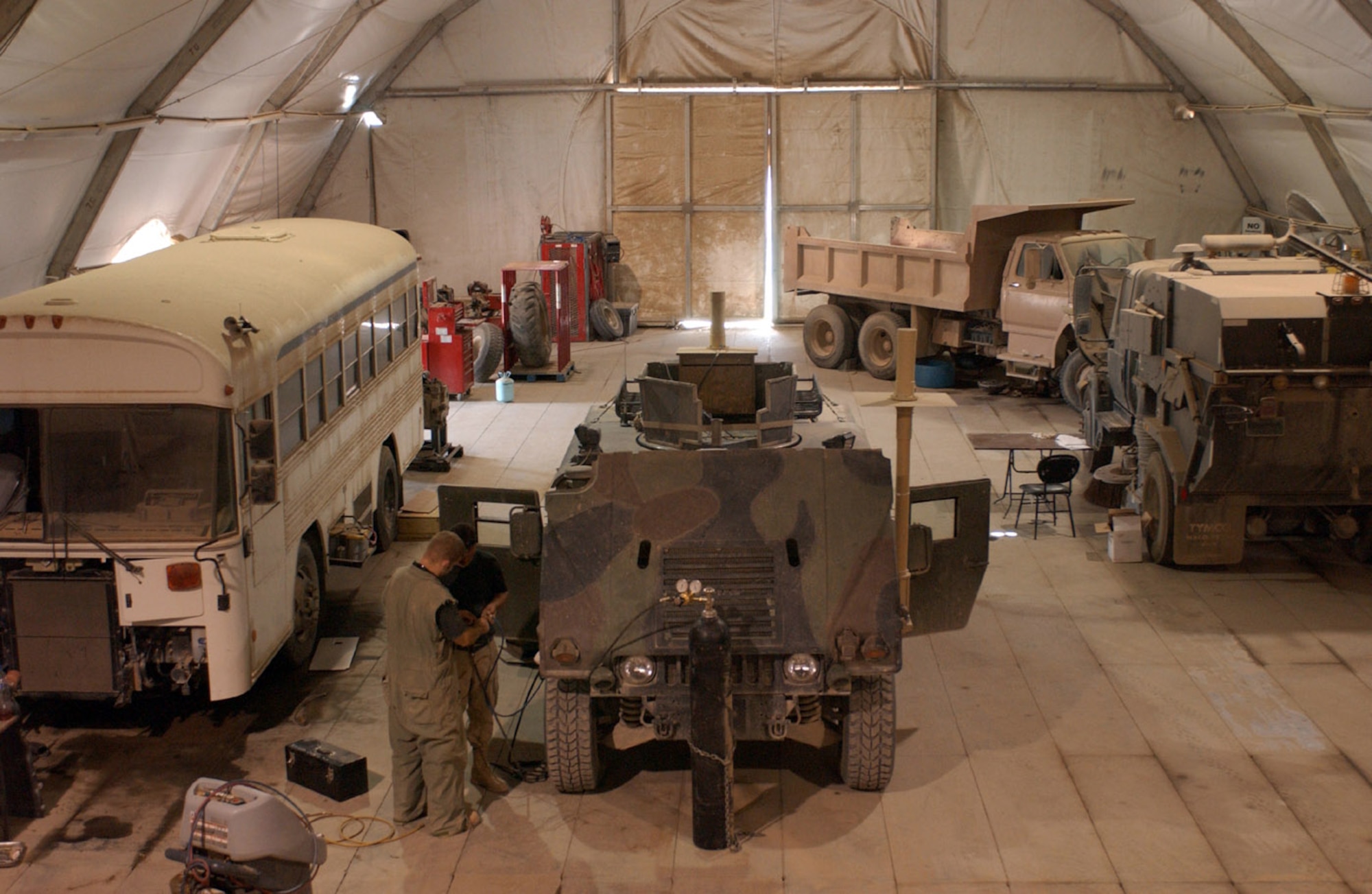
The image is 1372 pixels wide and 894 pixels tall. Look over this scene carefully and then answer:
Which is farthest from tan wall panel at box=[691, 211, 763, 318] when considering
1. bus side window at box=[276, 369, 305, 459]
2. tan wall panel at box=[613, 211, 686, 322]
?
bus side window at box=[276, 369, 305, 459]

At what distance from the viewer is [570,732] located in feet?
24.9

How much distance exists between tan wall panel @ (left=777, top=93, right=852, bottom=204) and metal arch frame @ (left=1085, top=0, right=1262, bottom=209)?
175 inches

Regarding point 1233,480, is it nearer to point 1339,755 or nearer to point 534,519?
point 1339,755

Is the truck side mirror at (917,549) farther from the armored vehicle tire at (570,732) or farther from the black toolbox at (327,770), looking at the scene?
the black toolbox at (327,770)

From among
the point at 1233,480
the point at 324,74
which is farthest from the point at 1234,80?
the point at 324,74

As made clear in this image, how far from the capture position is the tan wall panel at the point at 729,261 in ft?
79.5

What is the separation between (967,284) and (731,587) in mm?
11384

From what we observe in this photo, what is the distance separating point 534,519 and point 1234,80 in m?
16.4

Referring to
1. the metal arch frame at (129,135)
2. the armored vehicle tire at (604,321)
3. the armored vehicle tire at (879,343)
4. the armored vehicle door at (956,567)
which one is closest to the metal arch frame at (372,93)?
the armored vehicle tire at (604,321)

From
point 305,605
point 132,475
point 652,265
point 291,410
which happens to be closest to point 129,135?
point 291,410

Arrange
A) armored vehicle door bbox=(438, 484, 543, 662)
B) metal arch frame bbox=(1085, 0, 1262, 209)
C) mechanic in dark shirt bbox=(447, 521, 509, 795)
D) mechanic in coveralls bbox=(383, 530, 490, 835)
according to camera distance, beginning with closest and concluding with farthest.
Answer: mechanic in coveralls bbox=(383, 530, 490, 835)
mechanic in dark shirt bbox=(447, 521, 509, 795)
armored vehicle door bbox=(438, 484, 543, 662)
metal arch frame bbox=(1085, 0, 1262, 209)

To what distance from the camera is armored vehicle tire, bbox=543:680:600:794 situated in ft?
24.8

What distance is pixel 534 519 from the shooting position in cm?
788

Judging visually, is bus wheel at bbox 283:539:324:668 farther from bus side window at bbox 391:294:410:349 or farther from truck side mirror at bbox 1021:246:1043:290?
truck side mirror at bbox 1021:246:1043:290
